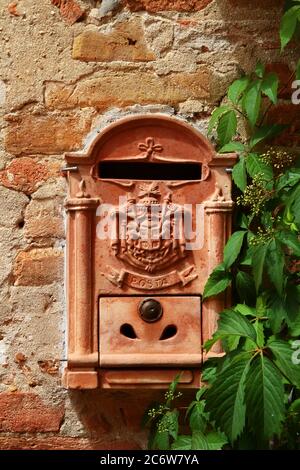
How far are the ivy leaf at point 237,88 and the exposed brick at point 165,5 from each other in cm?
29

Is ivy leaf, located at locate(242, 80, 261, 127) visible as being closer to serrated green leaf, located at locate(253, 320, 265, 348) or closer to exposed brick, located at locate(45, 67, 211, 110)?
exposed brick, located at locate(45, 67, 211, 110)

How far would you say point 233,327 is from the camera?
2.06 m

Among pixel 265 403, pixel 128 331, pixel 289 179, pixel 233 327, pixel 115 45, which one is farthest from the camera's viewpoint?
pixel 115 45

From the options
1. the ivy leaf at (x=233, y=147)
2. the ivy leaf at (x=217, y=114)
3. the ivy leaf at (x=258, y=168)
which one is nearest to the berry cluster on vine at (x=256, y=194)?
the ivy leaf at (x=258, y=168)

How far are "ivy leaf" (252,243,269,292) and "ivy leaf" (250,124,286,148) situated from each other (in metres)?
0.38

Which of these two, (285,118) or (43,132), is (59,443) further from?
(285,118)

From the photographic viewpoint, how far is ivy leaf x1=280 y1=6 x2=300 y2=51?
2184mm

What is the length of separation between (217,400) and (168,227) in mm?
547

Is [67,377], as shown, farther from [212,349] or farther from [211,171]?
[211,171]

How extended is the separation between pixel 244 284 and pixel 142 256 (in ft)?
1.02

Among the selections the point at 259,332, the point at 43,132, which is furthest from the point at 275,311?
the point at 43,132

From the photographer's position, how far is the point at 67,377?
2.24 metres

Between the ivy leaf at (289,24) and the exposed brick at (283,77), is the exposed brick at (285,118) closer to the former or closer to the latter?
the exposed brick at (283,77)

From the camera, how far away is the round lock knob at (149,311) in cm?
225
